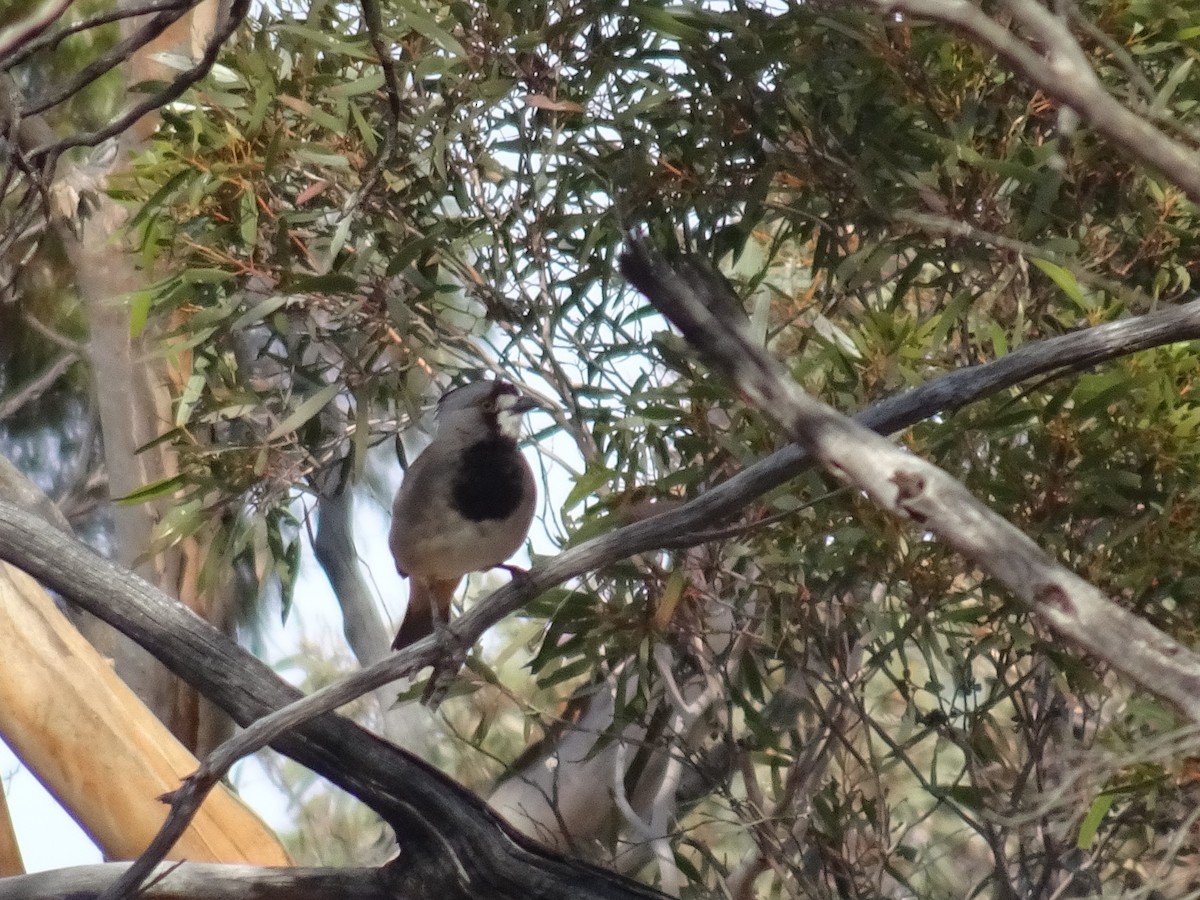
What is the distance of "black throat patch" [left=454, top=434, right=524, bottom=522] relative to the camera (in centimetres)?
256

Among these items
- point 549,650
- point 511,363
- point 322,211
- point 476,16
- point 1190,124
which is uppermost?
point 476,16

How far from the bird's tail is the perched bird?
219 mm

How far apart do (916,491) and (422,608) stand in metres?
2.10

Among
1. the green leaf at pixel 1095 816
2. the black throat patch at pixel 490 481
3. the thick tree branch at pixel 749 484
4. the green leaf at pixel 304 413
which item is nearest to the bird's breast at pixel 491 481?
the black throat patch at pixel 490 481

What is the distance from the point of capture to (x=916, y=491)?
100cm

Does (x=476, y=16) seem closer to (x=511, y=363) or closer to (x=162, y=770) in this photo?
(x=511, y=363)

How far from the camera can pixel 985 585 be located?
77.8 inches

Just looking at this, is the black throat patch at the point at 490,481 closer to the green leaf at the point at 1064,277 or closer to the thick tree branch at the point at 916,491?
the green leaf at the point at 1064,277

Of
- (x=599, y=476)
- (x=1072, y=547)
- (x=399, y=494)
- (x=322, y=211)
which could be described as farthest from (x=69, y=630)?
(x=1072, y=547)

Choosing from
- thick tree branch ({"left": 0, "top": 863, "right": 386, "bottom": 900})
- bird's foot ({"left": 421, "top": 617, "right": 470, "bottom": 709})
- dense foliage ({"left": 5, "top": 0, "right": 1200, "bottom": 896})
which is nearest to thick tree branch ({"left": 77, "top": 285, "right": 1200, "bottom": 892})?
bird's foot ({"left": 421, "top": 617, "right": 470, "bottom": 709})

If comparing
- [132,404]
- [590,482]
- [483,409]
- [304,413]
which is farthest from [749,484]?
[132,404]

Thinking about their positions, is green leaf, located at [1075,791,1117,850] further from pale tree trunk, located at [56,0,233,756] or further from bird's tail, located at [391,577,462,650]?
pale tree trunk, located at [56,0,233,756]

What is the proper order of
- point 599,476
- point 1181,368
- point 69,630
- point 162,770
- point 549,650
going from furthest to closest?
point 69,630 < point 162,770 < point 549,650 < point 599,476 < point 1181,368

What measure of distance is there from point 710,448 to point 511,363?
21.0 inches
